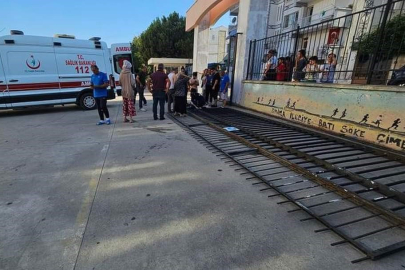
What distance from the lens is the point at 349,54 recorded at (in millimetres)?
8047

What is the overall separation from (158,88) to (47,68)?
4.89 metres

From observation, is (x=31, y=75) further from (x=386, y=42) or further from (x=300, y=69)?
(x=386, y=42)

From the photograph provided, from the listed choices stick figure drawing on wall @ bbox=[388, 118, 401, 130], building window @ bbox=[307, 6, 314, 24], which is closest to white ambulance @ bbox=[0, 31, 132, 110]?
stick figure drawing on wall @ bbox=[388, 118, 401, 130]

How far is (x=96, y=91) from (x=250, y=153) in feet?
16.2

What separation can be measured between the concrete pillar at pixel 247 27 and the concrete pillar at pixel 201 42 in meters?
6.09

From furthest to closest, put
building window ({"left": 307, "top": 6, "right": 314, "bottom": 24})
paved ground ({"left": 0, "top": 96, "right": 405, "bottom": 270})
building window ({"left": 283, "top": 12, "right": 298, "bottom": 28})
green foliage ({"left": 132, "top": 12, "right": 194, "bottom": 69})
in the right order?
green foliage ({"left": 132, "top": 12, "right": 194, "bottom": 69}) < building window ({"left": 283, "top": 12, "right": 298, "bottom": 28}) < building window ({"left": 307, "top": 6, "right": 314, "bottom": 24}) < paved ground ({"left": 0, "top": 96, "right": 405, "bottom": 270})

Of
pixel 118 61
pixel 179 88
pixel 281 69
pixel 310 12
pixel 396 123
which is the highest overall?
pixel 310 12

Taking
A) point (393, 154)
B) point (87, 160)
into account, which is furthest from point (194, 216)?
point (393, 154)

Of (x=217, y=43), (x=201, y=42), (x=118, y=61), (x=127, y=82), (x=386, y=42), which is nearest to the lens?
(x=386, y=42)

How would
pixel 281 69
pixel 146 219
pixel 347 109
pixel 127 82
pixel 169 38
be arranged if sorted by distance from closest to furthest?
pixel 146 219
pixel 347 109
pixel 127 82
pixel 281 69
pixel 169 38

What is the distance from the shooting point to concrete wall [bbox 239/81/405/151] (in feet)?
14.3

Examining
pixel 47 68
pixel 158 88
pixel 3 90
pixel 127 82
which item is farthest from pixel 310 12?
pixel 3 90

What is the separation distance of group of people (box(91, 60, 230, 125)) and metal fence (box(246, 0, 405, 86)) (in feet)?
5.76

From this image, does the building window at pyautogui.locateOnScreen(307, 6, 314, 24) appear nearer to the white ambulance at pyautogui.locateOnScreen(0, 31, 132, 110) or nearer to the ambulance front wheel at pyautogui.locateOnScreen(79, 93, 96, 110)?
the white ambulance at pyautogui.locateOnScreen(0, 31, 132, 110)
